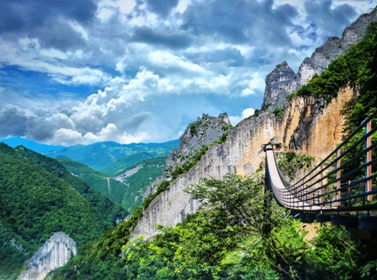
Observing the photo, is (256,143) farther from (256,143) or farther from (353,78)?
(353,78)

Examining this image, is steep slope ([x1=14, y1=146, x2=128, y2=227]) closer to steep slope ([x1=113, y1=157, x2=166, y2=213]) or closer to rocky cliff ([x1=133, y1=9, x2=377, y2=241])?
steep slope ([x1=113, y1=157, x2=166, y2=213])

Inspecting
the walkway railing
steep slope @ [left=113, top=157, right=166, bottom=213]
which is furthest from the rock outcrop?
steep slope @ [left=113, top=157, right=166, bottom=213]

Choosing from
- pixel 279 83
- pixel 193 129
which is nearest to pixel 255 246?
pixel 279 83

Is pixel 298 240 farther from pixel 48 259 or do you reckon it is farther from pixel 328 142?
pixel 48 259

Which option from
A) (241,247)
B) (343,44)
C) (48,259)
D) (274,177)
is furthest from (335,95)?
(48,259)

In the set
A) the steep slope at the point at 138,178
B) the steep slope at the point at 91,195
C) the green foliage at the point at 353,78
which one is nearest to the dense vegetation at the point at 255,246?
the green foliage at the point at 353,78
